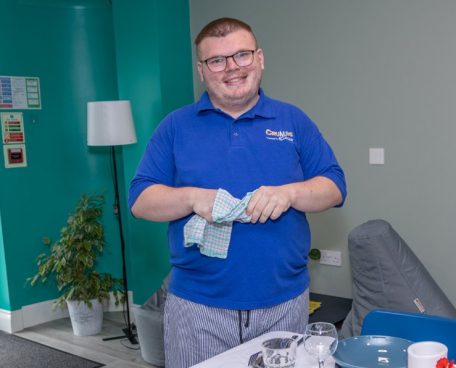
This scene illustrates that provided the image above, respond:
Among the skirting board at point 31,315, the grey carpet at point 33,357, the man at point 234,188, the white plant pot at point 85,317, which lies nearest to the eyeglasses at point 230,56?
the man at point 234,188

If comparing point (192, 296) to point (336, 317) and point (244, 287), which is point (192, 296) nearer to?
point (244, 287)

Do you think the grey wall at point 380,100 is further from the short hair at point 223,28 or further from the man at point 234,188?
the short hair at point 223,28

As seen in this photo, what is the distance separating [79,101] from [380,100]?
2.34m

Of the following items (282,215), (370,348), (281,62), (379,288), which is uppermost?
(281,62)

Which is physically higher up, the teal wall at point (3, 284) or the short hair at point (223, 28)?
the short hair at point (223, 28)

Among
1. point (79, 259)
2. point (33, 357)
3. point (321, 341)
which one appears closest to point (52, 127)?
point (79, 259)

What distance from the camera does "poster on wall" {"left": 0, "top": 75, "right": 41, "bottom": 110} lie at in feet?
13.6

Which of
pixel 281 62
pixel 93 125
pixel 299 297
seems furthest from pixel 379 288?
pixel 93 125

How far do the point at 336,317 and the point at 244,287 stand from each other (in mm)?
1684

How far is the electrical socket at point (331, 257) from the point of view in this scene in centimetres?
363

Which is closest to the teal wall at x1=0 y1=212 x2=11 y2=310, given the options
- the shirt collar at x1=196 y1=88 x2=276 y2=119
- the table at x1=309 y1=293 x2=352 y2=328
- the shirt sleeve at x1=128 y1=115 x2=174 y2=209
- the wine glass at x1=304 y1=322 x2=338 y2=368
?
the table at x1=309 y1=293 x2=352 y2=328

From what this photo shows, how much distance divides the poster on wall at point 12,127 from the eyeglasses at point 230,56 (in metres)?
2.89

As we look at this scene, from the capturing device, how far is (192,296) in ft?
5.67

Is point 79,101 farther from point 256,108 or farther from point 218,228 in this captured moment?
point 218,228
